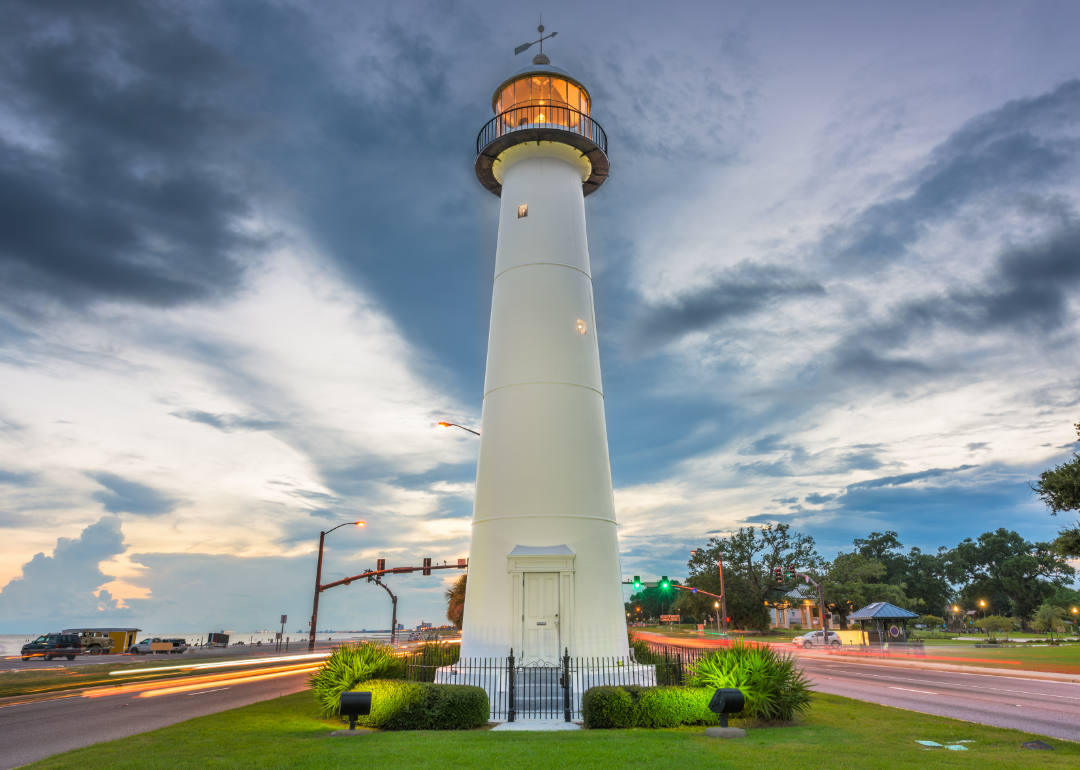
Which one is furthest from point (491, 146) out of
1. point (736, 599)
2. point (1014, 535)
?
point (1014, 535)

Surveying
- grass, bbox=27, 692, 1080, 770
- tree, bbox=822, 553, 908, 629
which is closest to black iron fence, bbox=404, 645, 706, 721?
grass, bbox=27, 692, 1080, 770

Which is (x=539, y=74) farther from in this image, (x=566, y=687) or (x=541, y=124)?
(x=566, y=687)

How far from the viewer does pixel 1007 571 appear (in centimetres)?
9756

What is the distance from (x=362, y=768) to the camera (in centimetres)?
859

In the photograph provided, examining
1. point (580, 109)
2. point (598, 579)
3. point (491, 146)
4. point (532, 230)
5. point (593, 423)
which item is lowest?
point (598, 579)

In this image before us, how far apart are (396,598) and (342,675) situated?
4114 cm

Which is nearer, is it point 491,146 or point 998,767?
point 998,767

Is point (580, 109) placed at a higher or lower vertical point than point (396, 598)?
higher

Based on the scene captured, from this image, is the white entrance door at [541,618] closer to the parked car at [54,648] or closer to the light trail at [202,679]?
the light trail at [202,679]

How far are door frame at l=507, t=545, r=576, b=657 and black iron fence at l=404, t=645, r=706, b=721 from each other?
0.67 m

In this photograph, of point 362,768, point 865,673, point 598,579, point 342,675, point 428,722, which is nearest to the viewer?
point 362,768

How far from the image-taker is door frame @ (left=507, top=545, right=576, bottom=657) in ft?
50.4

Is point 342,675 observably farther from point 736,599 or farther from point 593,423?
point 736,599

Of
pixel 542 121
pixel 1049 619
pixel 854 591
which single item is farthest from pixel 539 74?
pixel 1049 619
